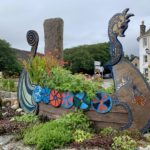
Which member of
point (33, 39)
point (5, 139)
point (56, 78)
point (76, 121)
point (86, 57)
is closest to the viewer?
point (76, 121)

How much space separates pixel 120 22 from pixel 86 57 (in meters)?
51.5

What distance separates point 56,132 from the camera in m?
8.04

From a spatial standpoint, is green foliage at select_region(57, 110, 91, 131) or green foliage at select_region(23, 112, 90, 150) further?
green foliage at select_region(57, 110, 91, 131)

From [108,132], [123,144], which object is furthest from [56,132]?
[123,144]

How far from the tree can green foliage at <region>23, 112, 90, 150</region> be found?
1574 inches

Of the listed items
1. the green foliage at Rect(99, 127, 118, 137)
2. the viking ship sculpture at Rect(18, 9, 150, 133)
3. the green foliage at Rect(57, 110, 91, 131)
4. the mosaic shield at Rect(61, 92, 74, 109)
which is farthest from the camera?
the mosaic shield at Rect(61, 92, 74, 109)

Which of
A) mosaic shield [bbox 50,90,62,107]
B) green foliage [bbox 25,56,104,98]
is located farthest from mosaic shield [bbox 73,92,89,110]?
mosaic shield [bbox 50,90,62,107]

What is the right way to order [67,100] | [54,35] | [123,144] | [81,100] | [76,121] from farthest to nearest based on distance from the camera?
[54,35] → [67,100] → [81,100] → [76,121] → [123,144]

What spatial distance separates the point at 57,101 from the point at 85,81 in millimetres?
957

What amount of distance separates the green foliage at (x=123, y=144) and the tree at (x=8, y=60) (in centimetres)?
4124

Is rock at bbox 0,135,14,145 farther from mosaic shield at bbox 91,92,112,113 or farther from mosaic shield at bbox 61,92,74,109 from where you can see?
mosaic shield at bbox 91,92,112,113

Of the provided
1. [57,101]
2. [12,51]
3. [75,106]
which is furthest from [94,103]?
[12,51]

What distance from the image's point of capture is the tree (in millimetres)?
50125

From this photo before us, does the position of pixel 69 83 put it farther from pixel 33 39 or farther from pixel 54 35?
pixel 54 35
